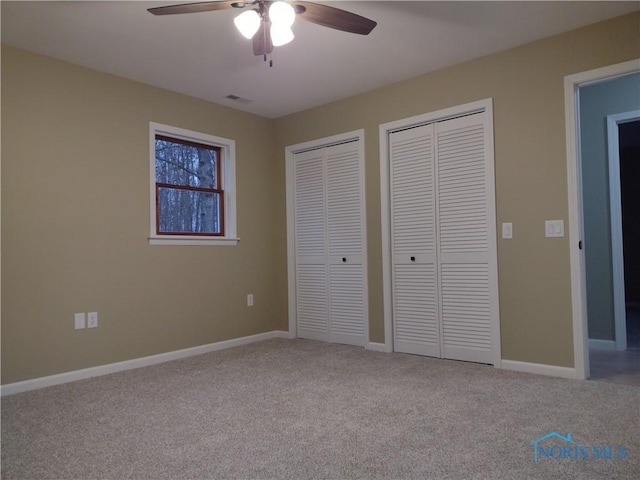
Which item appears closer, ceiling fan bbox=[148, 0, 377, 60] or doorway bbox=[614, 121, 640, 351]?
ceiling fan bbox=[148, 0, 377, 60]

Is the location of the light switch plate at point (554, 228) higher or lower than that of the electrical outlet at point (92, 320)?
higher

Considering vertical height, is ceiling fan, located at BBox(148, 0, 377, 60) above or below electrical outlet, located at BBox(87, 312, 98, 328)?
above

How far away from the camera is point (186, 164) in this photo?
429cm

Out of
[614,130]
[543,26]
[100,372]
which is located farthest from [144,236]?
[614,130]

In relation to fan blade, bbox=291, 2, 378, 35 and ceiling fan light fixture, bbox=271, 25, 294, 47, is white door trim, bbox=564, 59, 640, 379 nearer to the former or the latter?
fan blade, bbox=291, 2, 378, 35

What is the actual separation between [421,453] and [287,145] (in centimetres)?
361

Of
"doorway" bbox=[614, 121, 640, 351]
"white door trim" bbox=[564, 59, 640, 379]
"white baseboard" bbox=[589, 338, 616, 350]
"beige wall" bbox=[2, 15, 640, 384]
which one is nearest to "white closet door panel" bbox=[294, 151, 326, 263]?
"beige wall" bbox=[2, 15, 640, 384]

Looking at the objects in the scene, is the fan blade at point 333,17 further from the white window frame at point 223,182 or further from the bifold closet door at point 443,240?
the white window frame at point 223,182

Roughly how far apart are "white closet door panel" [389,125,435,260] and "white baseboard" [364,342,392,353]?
0.81m

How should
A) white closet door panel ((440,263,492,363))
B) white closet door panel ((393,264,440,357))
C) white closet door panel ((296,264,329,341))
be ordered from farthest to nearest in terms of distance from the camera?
1. white closet door panel ((296,264,329,341))
2. white closet door panel ((393,264,440,357))
3. white closet door panel ((440,263,492,363))

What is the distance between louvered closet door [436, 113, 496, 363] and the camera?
3.53m

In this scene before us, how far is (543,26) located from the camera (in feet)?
9.99

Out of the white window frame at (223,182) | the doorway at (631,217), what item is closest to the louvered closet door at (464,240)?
the white window frame at (223,182)

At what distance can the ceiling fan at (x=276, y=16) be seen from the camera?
7.38 ft
